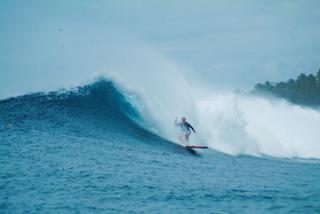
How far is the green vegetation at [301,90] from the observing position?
97062 millimetres

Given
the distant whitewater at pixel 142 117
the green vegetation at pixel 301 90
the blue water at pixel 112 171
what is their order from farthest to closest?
the green vegetation at pixel 301 90 → the distant whitewater at pixel 142 117 → the blue water at pixel 112 171

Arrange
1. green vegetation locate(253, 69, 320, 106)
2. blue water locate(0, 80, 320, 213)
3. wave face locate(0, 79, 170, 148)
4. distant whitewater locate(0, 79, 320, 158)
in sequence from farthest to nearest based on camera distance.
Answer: green vegetation locate(253, 69, 320, 106) → distant whitewater locate(0, 79, 320, 158) → wave face locate(0, 79, 170, 148) → blue water locate(0, 80, 320, 213)

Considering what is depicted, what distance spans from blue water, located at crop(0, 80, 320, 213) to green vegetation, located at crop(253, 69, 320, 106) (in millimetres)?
84458

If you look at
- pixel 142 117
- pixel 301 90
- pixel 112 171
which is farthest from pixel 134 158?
pixel 301 90

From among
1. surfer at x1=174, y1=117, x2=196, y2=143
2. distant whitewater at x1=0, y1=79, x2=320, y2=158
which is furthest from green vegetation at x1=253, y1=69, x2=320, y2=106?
surfer at x1=174, y1=117, x2=196, y2=143

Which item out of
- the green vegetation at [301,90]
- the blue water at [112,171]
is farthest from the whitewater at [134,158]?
the green vegetation at [301,90]

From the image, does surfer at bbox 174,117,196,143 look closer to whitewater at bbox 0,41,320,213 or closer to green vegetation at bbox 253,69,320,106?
whitewater at bbox 0,41,320,213

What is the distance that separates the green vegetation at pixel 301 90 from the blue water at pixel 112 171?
84.5 metres

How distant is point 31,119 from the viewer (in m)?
17.4

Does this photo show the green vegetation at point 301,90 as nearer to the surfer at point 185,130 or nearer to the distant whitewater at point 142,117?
the distant whitewater at point 142,117

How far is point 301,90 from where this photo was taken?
100250 mm

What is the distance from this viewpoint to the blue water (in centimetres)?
909

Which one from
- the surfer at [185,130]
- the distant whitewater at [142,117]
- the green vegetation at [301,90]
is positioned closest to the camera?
the distant whitewater at [142,117]

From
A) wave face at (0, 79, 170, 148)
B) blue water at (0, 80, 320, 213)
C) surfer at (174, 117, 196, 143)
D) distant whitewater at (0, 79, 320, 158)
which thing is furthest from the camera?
surfer at (174, 117, 196, 143)
